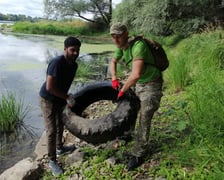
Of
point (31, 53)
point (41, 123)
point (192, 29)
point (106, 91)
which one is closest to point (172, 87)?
point (106, 91)

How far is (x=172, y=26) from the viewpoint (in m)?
13.6

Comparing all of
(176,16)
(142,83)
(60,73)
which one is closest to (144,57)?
(142,83)

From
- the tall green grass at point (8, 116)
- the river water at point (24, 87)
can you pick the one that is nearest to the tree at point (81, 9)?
the river water at point (24, 87)

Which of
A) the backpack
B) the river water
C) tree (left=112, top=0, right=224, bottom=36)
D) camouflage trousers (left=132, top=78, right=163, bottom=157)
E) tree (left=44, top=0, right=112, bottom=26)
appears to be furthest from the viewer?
tree (left=44, top=0, right=112, bottom=26)

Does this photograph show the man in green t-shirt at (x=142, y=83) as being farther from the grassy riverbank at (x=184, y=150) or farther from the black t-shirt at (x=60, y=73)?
the black t-shirt at (x=60, y=73)

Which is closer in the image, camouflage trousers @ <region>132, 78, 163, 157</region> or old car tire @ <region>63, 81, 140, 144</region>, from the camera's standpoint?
camouflage trousers @ <region>132, 78, 163, 157</region>

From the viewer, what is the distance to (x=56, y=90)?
3121 millimetres

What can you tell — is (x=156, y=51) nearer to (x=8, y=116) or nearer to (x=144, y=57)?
(x=144, y=57)

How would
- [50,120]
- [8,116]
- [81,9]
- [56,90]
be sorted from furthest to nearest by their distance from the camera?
[81,9] < [8,116] < [50,120] < [56,90]

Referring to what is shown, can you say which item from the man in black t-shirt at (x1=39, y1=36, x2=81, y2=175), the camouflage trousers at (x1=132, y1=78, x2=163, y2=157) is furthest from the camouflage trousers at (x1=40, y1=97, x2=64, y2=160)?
the camouflage trousers at (x1=132, y1=78, x2=163, y2=157)

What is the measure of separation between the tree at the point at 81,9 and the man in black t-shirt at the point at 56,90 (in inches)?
1078

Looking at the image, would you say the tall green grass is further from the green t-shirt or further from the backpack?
the backpack

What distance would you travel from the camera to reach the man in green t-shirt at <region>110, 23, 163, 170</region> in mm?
2730

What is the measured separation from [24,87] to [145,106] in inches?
237
